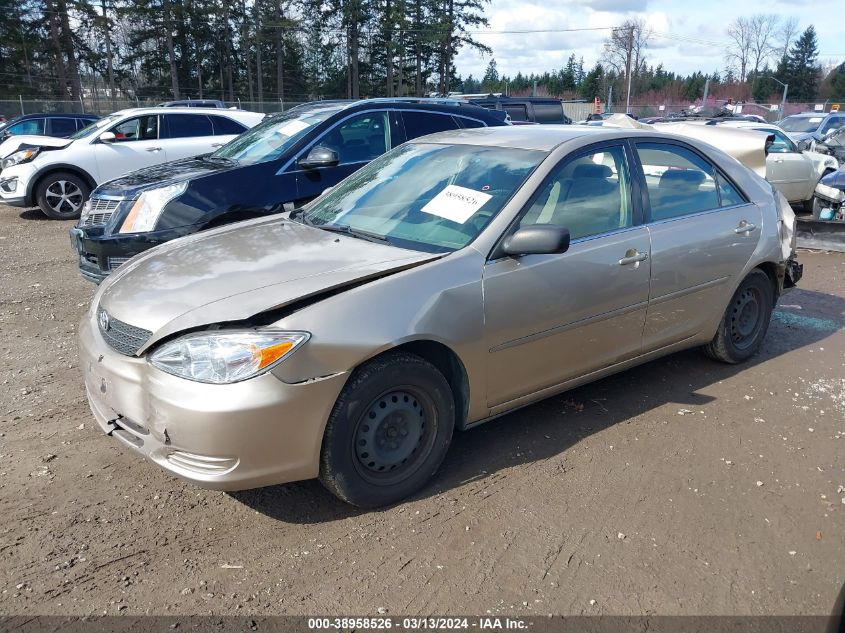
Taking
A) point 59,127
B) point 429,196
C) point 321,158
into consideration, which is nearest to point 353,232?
point 429,196

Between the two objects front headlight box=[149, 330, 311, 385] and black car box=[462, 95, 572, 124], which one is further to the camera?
black car box=[462, 95, 572, 124]

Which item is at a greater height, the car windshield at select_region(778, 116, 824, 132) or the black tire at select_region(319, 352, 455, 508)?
the car windshield at select_region(778, 116, 824, 132)

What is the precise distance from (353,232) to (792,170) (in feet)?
33.6

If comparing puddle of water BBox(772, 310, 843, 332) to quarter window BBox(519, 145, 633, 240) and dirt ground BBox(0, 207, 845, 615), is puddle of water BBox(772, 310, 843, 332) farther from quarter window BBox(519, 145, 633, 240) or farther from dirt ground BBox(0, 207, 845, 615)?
quarter window BBox(519, 145, 633, 240)

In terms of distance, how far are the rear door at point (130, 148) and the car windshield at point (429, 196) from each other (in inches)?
327

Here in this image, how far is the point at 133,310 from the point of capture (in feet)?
10.0

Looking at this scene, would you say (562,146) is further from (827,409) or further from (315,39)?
(315,39)

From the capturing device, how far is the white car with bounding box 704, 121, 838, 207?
1122 cm

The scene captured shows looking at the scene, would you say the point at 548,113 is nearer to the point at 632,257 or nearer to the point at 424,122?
the point at 424,122

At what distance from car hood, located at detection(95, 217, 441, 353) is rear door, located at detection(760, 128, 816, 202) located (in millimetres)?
9912

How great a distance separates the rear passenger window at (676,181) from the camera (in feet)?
13.9

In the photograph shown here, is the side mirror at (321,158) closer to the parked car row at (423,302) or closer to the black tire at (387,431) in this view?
the parked car row at (423,302)

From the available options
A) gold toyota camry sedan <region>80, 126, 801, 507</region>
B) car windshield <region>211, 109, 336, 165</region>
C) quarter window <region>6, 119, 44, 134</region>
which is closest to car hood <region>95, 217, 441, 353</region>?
gold toyota camry sedan <region>80, 126, 801, 507</region>

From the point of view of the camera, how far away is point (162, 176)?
6469mm
